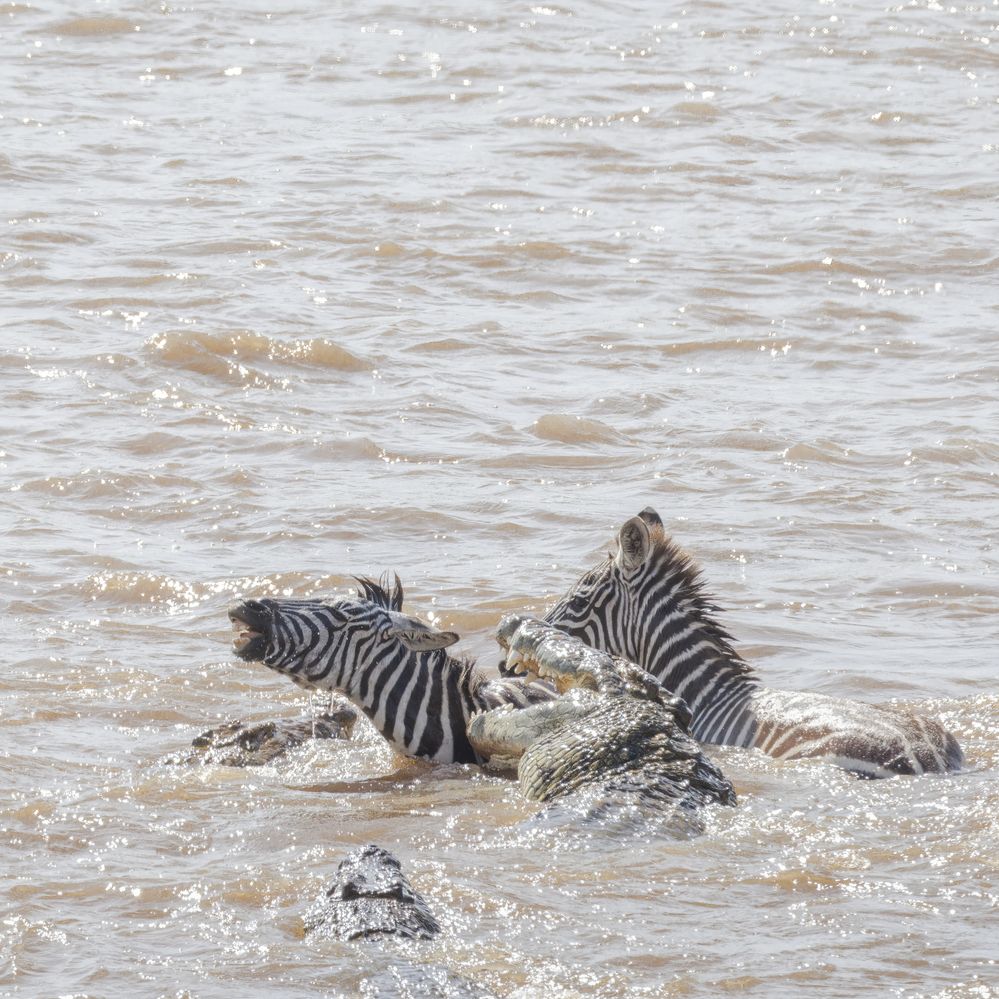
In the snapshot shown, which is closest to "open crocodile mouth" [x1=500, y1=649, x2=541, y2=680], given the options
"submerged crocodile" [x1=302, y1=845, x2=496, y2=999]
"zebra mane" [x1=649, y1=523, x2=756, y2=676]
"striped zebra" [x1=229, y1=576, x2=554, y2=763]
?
"striped zebra" [x1=229, y1=576, x2=554, y2=763]

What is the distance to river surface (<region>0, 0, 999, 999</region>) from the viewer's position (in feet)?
19.6

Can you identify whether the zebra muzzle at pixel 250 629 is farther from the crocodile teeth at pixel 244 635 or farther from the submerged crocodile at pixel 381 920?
the submerged crocodile at pixel 381 920

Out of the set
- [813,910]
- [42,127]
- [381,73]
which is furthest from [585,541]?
[381,73]

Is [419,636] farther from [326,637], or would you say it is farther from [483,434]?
[483,434]

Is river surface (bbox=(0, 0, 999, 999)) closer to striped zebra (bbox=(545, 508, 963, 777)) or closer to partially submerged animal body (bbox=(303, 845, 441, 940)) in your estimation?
partially submerged animal body (bbox=(303, 845, 441, 940))

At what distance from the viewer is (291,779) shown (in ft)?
24.8

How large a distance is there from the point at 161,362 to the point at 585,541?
421 cm

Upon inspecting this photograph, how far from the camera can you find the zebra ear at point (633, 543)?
832cm

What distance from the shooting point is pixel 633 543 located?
8359 millimetres

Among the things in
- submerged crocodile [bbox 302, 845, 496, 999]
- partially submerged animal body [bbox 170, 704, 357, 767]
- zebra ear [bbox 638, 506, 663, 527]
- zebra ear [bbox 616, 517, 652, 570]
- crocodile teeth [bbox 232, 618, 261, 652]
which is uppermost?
zebra ear [bbox 638, 506, 663, 527]

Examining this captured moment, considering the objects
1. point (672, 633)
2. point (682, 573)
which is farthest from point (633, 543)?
point (672, 633)

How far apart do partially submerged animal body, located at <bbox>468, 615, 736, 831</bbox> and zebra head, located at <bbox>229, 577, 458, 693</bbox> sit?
386 millimetres

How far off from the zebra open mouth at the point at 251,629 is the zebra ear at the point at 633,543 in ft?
5.21

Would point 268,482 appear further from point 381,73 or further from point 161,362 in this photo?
point 381,73
